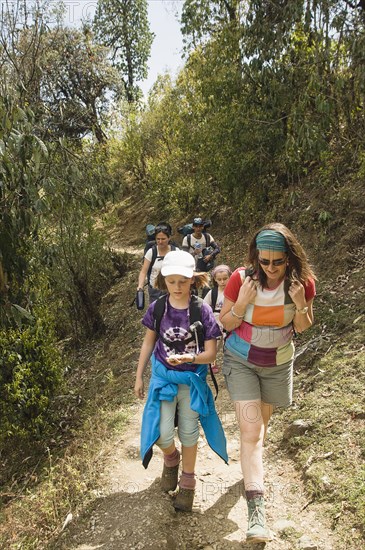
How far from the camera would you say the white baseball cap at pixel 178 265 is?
335 centimetres

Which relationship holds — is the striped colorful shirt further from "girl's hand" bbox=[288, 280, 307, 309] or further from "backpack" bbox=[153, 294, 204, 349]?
"backpack" bbox=[153, 294, 204, 349]

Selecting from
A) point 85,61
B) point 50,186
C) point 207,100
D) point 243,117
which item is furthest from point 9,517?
point 85,61

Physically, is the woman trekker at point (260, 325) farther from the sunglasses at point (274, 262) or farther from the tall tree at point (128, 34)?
the tall tree at point (128, 34)

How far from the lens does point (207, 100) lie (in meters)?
11.7

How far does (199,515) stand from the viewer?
358cm

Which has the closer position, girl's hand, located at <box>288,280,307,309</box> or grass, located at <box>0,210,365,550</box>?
girl's hand, located at <box>288,280,307,309</box>

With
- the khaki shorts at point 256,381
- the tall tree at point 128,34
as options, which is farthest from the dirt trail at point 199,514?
the tall tree at point 128,34

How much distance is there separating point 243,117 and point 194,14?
2.79m

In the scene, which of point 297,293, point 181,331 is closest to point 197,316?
point 181,331

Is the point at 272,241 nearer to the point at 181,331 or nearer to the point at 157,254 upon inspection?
the point at 181,331

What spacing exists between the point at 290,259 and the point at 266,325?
46 centimetres

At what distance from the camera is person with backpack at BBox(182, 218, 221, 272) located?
723 cm

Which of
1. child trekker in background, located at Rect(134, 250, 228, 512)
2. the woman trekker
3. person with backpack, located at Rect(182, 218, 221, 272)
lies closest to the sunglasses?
the woman trekker

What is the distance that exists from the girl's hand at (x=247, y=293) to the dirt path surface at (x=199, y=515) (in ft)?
5.15
